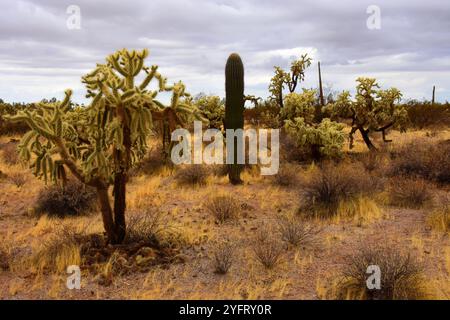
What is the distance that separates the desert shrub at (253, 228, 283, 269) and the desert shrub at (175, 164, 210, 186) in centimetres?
515

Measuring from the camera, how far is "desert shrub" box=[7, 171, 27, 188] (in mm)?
12991

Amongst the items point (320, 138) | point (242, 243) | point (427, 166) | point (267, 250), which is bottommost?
point (242, 243)

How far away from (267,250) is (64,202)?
5.18m

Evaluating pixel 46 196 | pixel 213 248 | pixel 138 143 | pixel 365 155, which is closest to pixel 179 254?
pixel 213 248

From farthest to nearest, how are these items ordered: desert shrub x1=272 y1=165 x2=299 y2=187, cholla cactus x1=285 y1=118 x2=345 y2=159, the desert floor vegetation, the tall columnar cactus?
cholla cactus x1=285 y1=118 x2=345 y2=159 → the tall columnar cactus → desert shrub x1=272 y1=165 x2=299 y2=187 → the desert floor vegetation

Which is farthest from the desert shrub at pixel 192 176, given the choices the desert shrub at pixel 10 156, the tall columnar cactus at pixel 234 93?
the desert shrub at pixel 10 156

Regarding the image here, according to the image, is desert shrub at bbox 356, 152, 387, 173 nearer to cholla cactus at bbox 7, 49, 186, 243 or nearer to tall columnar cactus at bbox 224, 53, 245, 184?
tall columnar cactus at bbox 224, 53, 245, 184

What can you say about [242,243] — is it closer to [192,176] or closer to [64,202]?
[64,202]

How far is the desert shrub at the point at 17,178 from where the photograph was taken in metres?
13.0

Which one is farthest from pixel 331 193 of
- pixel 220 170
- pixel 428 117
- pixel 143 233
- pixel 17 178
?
pixel 428 117

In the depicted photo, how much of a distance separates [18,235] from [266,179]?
22.2ft

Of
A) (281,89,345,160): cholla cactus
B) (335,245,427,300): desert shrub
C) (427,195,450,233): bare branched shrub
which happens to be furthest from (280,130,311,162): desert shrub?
(335,245,427,300): desert shrub

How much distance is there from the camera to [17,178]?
13.2 metres
